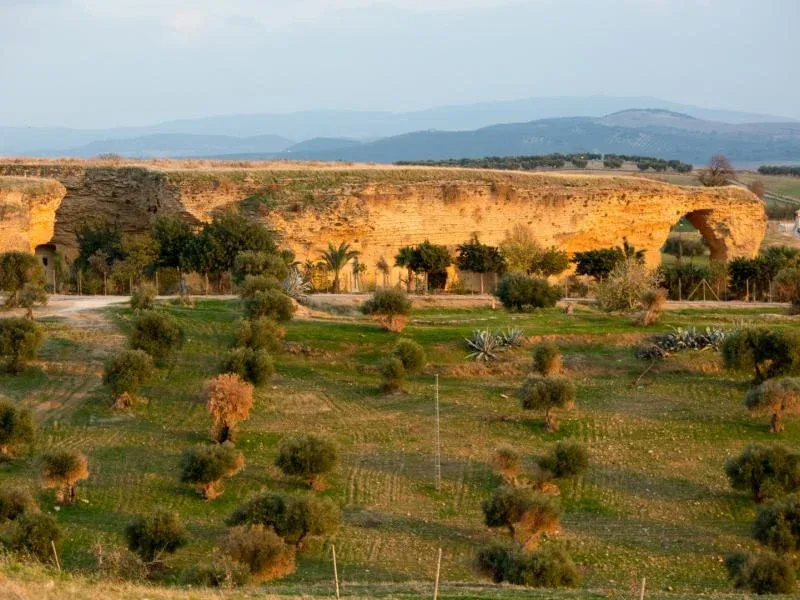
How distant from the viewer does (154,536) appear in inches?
607

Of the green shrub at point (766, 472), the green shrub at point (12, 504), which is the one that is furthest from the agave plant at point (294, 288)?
the green shrub at point (766, 472)

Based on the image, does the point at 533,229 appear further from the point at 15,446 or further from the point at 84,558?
the point at 84,558

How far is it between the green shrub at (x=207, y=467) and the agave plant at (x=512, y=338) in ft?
27.7

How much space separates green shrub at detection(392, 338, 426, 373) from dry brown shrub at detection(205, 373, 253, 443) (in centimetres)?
396

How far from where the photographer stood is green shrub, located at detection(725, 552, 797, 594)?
14.2 metres

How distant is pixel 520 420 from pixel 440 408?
1.63 metres

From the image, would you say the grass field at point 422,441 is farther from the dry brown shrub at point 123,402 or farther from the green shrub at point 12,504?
the green shrub at point 12,504

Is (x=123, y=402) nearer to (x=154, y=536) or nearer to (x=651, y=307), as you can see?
(x=154, y=536)

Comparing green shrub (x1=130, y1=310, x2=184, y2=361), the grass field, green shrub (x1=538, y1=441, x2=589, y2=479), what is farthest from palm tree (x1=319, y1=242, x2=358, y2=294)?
green shrub (x1=538, y1=441, x2=589, y2=479)

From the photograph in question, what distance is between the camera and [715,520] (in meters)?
17.6

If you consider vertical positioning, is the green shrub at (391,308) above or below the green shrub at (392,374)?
above

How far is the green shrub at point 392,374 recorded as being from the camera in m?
22.8

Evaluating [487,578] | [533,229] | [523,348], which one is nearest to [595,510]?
[487,578]

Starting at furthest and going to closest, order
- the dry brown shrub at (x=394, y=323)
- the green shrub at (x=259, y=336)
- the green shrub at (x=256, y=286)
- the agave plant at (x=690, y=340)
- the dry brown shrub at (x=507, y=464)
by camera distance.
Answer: the green shrub at (x=256, y=286)
the dry brown shrub at (x=394, y=323)
the agave plant at (x=690, y=340)
the green shrub at (x=259, y=336)
the dry brown shrub at (x=507, y=464)
